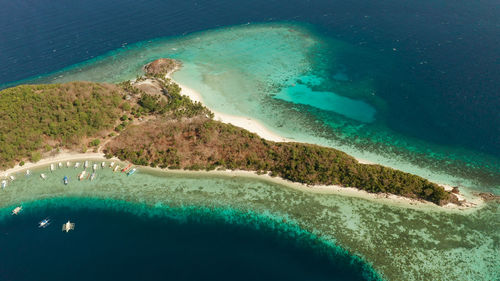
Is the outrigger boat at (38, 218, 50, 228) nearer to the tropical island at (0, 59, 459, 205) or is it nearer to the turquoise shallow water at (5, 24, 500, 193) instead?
the tropical island at (0, 59, 459, 205)

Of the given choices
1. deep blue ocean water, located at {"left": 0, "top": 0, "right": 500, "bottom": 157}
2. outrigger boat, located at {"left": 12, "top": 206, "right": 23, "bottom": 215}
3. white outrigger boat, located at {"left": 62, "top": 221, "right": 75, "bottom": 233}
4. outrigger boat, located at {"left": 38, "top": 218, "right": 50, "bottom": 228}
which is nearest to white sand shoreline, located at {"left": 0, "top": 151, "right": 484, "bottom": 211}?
outrigger boat, located at {"left": 12, "top": 206, "right": 23, "bottom": 215}

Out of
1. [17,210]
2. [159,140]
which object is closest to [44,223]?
[17,210]

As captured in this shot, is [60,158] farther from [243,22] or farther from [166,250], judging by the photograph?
[243,22]

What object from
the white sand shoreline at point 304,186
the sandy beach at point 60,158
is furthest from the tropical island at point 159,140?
the sandy beach at point 60,158

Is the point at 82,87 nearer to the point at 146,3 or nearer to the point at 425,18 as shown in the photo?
the point at 146,3

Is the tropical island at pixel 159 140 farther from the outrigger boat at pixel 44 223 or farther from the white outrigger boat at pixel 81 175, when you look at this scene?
the outrigger boat at pixel 44 223

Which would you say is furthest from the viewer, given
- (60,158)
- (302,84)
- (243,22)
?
(243,22)

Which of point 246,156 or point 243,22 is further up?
point 243,22

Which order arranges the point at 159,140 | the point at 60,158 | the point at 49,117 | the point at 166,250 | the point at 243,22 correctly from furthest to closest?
the point at 243,22
the point at 49,117
the point at 60,158
the point at 159,140
the point at 166,250
